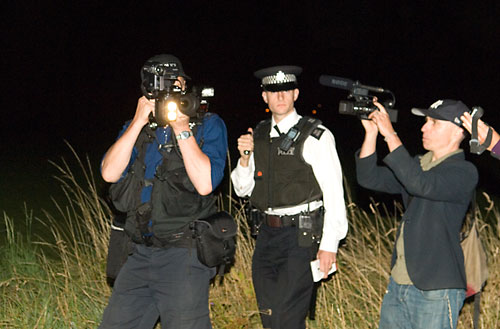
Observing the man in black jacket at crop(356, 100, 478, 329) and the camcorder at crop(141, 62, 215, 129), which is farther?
the man in black jacket at crop(356, 100, 478, 329)

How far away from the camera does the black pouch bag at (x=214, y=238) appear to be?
11.0 ft

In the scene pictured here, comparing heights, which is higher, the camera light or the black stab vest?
the camera light

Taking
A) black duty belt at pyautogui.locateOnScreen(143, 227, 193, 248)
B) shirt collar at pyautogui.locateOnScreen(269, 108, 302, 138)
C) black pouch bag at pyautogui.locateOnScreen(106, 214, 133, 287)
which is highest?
shirt collar at pyautogui.locateOnScreen(269, 108, 302, 138)

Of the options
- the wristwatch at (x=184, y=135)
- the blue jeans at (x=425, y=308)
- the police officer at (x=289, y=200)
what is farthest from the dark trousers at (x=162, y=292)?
the blue jeans at (x=425, y=308)

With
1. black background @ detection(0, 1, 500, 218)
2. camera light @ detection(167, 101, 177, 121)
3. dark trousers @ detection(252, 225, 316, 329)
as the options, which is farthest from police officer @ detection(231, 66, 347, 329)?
black background @ detection(0, 1, 500, 218)

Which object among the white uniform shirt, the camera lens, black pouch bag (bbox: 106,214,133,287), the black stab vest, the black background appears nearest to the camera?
the camera lens

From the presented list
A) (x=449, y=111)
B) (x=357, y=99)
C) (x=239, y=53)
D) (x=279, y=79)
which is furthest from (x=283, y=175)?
(x=239, y=53)

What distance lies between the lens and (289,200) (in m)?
4.18

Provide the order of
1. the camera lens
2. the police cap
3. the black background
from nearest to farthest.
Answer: the camera lens
the police cap
the black background

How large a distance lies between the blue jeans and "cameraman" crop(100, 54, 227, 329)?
1045 millimetres

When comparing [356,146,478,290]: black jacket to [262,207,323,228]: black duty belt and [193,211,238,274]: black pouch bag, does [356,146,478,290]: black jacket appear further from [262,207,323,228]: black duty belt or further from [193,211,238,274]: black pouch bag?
[193,211,238,274]: black pouch bag

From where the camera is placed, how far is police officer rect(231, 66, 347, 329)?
13.3ft

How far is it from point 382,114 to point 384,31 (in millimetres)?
56232

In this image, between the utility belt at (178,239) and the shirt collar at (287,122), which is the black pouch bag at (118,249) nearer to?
the utility belt at (178,239)
